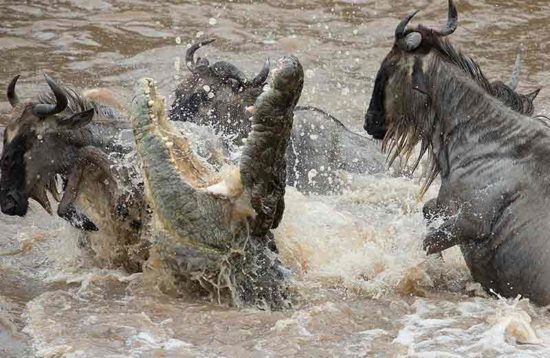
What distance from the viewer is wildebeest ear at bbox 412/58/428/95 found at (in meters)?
7.93

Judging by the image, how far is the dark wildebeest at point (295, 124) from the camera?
33.1ft

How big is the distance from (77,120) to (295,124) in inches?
127

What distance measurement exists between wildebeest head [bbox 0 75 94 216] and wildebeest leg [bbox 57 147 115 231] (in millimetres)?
109

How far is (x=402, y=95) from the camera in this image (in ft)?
26.3

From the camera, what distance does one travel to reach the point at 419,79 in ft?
26.1

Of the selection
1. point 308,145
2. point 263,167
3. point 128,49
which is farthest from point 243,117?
point 128,49

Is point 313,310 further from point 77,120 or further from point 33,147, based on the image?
point 33,147

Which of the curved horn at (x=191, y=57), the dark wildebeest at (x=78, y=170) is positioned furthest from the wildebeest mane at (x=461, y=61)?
the curved horn at (x=191, y=57)

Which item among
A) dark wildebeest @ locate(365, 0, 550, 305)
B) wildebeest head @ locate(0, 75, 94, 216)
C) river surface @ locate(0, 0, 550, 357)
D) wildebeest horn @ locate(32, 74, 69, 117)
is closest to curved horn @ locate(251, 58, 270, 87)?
river surface @ locate(0, 0, 550, 357)

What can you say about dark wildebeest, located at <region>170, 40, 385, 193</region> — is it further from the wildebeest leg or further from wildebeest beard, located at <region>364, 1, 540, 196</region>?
the wildebeest leg

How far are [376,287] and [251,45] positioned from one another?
23.7 feet

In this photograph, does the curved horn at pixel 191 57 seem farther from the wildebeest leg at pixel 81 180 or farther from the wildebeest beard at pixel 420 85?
the wildebeest leg at pixel 81 180

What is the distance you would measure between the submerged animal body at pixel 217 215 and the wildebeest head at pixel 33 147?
81 cm

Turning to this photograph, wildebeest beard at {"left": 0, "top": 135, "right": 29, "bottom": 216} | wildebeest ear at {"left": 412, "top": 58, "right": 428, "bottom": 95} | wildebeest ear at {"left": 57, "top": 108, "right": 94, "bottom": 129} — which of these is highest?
wildebeest ear at {"left": 412, "top": 58, "right": 428, "bottom": 95}
